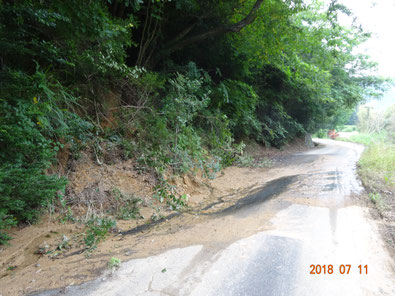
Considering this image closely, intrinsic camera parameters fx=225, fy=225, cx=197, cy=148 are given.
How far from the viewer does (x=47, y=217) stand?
3436 mm

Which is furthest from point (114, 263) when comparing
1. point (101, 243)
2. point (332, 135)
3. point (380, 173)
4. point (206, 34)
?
point (332, 135)

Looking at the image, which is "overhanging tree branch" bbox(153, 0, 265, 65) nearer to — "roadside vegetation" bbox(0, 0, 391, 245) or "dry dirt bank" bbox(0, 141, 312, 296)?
"roadside vegetation" bbox(0, 0, 391, 245)

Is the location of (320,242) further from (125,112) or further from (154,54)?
(154,54)

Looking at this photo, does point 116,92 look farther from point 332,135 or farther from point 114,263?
point 332,135

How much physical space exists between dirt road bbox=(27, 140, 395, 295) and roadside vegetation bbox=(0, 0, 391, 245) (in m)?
0.95

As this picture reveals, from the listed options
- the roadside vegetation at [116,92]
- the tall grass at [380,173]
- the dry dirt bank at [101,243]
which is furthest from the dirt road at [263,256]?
the tall grass at [380,173]

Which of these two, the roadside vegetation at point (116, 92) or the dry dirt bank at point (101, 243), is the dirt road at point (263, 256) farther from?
the roadside vegetation at point (116, 92)

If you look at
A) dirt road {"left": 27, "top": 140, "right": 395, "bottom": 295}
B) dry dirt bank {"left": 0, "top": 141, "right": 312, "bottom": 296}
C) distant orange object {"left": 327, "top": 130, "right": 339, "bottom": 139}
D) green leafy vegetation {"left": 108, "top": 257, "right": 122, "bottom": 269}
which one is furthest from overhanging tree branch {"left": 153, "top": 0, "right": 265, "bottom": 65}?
distant orange object {"left": 327, "top": 130, "right": 339, "bottom": 139}

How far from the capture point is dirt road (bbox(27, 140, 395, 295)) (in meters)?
2.15

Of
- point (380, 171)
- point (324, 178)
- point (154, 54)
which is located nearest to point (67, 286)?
point (324, 178)

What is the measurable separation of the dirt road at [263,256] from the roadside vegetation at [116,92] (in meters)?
0.95

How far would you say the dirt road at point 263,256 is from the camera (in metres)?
2.15

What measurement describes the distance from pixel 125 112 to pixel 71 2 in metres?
2.67

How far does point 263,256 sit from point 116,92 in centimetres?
533
